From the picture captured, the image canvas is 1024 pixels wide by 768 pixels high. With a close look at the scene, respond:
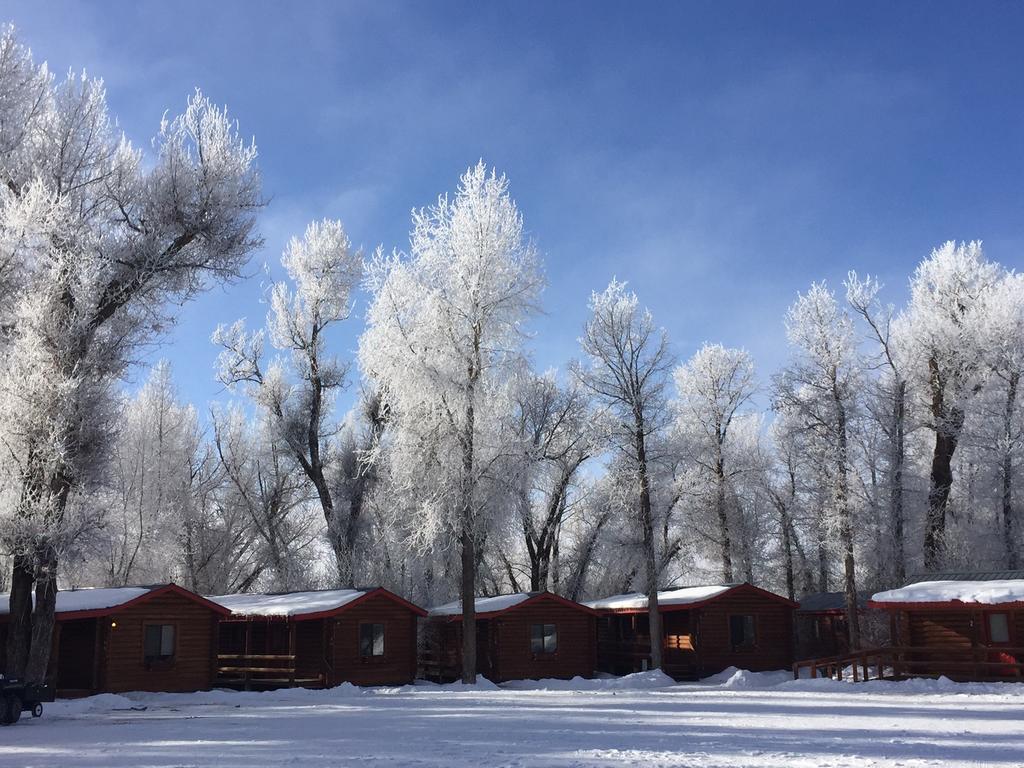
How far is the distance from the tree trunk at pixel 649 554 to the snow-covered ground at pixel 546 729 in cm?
610

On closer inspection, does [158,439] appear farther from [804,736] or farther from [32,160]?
[804,736]

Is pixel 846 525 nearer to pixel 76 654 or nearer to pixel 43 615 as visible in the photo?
pixel 76 654

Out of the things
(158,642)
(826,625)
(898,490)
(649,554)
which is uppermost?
(898,490)

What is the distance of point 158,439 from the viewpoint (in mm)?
45656

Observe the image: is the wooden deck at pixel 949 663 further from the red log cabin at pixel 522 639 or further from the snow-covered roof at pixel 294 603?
the snow-covered roof at pixel 294 603

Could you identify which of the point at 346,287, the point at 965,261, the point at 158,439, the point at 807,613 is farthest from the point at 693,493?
the point at 158,439

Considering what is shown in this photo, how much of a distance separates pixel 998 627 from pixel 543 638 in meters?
13.9

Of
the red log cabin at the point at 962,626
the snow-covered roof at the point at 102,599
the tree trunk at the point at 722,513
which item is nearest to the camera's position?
the red log cabin at the point at 962,626

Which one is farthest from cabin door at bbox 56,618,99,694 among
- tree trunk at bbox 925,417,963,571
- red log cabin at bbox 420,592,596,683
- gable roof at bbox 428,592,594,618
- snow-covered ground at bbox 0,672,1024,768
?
tree trunk at bbox 925,417,963,571

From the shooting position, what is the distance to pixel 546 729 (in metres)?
14.9

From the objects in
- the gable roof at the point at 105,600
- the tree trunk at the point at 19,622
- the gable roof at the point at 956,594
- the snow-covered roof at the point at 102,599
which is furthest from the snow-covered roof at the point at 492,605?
the tree trunk at the point at 19,622

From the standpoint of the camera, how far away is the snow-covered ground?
448 inches

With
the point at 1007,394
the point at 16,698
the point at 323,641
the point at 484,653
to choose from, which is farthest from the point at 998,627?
the point at 16,698

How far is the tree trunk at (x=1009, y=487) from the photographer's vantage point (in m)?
34.0
